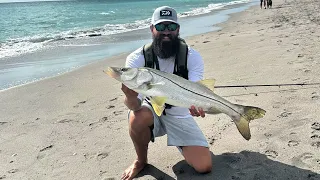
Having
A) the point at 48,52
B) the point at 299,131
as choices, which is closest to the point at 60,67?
the point at 48,52

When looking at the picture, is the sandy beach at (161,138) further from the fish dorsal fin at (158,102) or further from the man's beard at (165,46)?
the man's beard at (165,46)

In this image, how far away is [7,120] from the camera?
607 cm

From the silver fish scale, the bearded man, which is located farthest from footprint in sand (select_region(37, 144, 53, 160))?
the silver fish scale

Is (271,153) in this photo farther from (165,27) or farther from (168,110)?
(165,27)

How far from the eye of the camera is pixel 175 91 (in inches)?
127

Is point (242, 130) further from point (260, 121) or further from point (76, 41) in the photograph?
point (76, 41)

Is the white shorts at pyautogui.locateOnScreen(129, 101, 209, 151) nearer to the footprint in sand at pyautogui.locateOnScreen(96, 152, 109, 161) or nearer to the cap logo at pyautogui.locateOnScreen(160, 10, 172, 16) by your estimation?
the footprint in sand at pyautogui.locateOnScreen(96, 152, 109, 161)

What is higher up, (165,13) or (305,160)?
(165,13)

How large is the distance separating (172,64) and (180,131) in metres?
0.79

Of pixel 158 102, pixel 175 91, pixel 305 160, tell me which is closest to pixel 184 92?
pixel 175 91

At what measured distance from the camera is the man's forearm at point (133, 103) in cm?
379

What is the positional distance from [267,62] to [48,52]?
8.72 m

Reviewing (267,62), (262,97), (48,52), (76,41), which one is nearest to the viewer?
(262,97)

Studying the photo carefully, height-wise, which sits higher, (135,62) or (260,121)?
(135,62)
